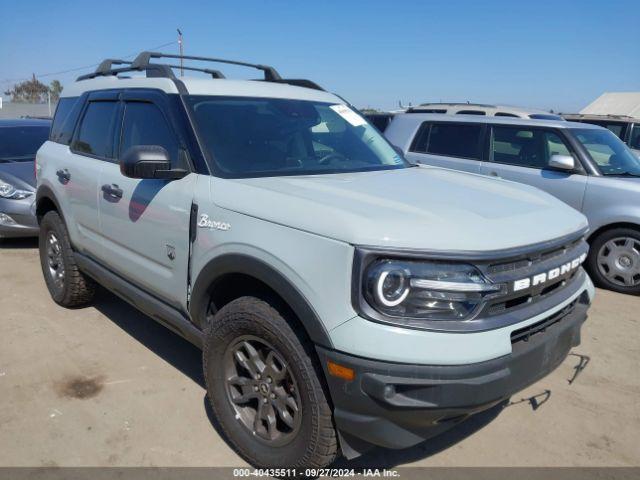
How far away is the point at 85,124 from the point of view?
414cm

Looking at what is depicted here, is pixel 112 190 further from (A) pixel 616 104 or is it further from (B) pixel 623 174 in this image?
(A) pixel 616 104

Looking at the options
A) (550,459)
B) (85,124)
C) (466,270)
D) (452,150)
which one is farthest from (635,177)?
(85,124)

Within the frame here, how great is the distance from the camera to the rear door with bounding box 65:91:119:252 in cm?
374

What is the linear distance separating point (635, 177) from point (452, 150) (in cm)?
216

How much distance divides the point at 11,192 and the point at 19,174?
311 mm

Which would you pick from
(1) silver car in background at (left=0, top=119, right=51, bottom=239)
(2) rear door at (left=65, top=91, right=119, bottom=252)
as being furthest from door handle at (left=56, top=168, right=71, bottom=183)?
(1) silver car in background at (left=0, top=119, right=51, bottom=239)

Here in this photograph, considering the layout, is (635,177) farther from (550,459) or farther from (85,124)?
(85,124)

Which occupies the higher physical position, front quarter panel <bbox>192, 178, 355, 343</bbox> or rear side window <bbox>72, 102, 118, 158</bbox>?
rear side window <bbox>72, 102, 118, 158</bbox>

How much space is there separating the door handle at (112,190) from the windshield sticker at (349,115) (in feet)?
5.19

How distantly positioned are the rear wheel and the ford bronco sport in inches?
126

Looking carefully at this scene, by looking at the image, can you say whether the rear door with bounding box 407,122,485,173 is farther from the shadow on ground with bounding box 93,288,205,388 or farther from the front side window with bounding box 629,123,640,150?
the front side window with bounding box 629,123,640,150

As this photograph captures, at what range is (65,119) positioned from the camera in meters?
4.52

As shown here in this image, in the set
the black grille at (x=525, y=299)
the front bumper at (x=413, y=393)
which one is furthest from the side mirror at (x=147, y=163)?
the black grille at (x=525, y=299)

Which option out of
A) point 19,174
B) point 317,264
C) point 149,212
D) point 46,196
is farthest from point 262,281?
point 19,174
